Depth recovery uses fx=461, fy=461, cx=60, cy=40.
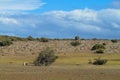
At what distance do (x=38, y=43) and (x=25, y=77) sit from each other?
61818 mm

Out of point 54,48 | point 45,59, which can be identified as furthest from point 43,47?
point 45,59

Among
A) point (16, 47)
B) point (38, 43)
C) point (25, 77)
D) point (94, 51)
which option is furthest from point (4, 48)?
point (25, 77)

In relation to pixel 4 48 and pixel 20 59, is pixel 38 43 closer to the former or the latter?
pixel 4 48

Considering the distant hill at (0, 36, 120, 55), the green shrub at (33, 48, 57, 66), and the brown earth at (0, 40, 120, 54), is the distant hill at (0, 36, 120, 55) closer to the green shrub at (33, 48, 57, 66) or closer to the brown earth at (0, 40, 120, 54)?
the brown earth at (0, 40, 120, 54)

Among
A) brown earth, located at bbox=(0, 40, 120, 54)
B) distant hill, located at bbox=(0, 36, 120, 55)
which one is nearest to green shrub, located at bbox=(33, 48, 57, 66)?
distant hill, located at bbox=(0, 36, 120, 55)

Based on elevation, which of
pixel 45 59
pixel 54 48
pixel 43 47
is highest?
pixel 43 47

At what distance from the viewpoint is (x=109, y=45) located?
95.6 m

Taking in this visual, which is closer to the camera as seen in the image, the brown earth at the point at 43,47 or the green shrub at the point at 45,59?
the green shrub at the point at 45,59

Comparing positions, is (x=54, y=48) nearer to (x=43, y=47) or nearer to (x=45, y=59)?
(x=43, y=47)

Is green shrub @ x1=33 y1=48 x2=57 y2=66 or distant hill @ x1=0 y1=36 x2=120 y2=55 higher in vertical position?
distant hill @ x1=0 y1=36 x2=120 y2=55

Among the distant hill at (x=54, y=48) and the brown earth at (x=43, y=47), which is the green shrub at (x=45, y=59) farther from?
the brown earth at (x=43, y=47)

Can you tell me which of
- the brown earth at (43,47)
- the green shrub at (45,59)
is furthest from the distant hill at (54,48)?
the green shrub at (45,59)

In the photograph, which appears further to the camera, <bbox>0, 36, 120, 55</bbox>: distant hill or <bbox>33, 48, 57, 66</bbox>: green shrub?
<bbox>0, 36, 120, 55</bbox>: distant hill

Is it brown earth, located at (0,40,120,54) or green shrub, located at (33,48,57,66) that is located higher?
brown earth, located at (0,40,120,54)
